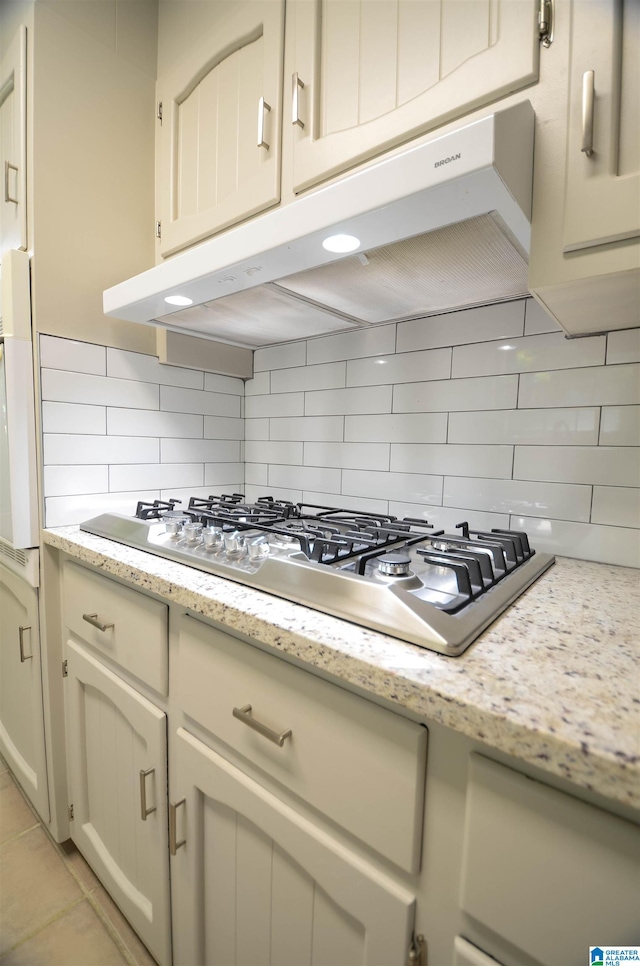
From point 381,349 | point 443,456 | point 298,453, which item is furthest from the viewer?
point 298,453

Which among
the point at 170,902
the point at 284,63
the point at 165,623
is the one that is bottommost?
the point at 170,902

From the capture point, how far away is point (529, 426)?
3.23 ft

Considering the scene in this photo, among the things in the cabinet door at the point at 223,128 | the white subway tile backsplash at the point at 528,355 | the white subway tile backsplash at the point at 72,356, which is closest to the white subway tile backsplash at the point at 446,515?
the white subway tile backsplash at the point at 528,355

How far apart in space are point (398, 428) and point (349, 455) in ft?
0.60

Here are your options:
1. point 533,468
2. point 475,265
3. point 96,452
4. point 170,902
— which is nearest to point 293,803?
point 170,902

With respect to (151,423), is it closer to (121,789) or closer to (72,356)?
(72,356)

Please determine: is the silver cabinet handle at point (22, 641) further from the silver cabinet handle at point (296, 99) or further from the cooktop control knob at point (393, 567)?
the silver cabinet handle at point (296, 99)

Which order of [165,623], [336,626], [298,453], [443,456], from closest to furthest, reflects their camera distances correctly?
1. [336,626]
2. [165,623]
3. [443,456]
4. [298,453]

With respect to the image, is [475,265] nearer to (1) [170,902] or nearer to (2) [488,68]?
(2) [488,68]

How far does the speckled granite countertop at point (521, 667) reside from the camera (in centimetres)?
35

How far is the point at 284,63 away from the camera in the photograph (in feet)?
2.90

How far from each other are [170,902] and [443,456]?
1.10m

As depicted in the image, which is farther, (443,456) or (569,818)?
(443,456)

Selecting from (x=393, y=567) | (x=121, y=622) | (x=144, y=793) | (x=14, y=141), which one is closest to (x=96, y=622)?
(x=121, y=622)
